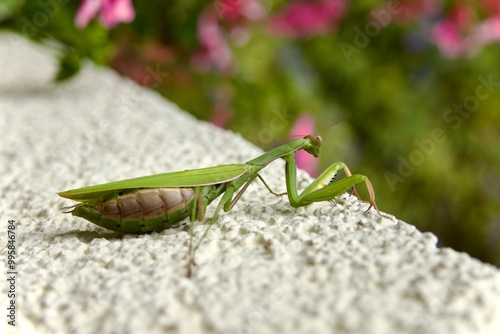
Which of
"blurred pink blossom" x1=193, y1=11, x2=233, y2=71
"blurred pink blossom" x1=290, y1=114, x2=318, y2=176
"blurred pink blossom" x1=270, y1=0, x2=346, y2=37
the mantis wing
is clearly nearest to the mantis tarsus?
the mantis wing

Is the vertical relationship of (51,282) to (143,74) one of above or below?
below

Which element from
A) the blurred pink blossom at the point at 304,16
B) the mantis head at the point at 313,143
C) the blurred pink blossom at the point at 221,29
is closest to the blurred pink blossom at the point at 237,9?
the blurred pink blossom at the point at 221,29

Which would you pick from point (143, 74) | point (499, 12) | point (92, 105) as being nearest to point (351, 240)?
point (92, 105)

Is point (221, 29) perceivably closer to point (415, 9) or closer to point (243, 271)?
point (415, 9)

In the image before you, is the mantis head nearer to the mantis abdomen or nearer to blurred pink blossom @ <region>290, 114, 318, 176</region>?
the mantis abdomen

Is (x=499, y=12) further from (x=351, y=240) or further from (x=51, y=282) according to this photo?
(x=51, y=282)

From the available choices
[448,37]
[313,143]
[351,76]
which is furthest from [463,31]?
[313,143]

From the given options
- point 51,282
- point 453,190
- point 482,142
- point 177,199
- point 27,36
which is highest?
point 482,142
